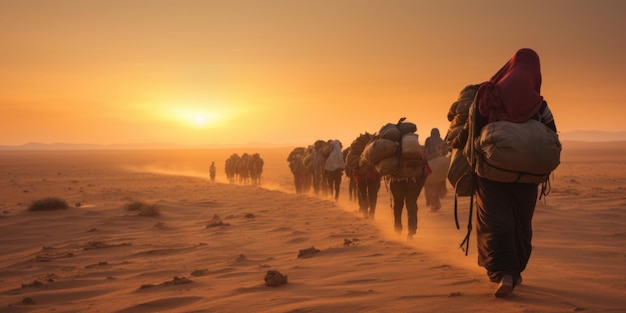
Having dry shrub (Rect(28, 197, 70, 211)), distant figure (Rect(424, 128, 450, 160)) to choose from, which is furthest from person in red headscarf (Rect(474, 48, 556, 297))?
dry shrub (Rect(28, 197, 70, 211))

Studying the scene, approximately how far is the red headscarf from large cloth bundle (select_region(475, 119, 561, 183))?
0.14m

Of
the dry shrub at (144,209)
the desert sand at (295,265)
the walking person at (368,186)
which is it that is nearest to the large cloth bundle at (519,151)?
the desert sand at (295,265)

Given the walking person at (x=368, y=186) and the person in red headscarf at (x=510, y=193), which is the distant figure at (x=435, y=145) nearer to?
the walking person at (x=368, y=186)

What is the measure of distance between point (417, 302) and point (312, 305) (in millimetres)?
956

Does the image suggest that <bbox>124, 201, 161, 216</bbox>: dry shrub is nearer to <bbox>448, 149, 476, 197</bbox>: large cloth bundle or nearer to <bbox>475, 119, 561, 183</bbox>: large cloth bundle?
<bbox>448, 149, 476, 197</bbox>: large cloth bundle

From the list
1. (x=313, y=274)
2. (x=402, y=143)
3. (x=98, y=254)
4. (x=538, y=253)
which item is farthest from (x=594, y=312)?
(x=98, y=254)

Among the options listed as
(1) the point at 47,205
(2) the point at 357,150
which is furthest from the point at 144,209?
(2) the point at 357,150

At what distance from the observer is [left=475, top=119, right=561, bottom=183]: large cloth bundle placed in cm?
428

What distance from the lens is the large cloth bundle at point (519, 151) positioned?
169 inches

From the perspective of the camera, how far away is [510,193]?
4672 mm

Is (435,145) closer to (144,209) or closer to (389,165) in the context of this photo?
(389,165)

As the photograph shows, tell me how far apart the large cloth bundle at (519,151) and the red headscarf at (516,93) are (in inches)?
5.4

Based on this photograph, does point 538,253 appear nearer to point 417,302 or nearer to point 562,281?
point 562,281

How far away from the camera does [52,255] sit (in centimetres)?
885
